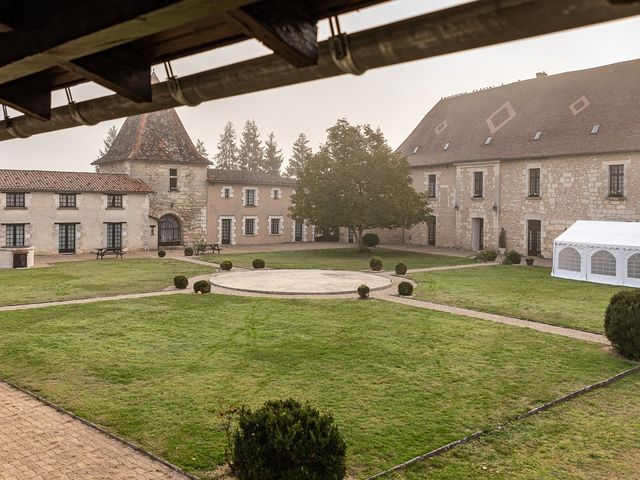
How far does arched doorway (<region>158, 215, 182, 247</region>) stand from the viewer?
134 ft

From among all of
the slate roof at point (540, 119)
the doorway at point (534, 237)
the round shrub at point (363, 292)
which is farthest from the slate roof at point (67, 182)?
the doorway at point (534, 237)

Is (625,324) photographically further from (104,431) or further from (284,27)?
(284,27)

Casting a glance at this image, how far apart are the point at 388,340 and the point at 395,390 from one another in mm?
3688

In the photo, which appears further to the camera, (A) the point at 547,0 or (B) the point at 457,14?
(B) the point at 457,14

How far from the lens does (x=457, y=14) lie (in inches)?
115

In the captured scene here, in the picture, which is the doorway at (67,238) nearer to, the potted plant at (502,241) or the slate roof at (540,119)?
the slate roof at (540,119)

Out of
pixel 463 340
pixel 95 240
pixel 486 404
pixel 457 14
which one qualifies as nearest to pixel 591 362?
pixel 463 340

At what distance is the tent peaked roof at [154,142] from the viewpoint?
40.3 meters

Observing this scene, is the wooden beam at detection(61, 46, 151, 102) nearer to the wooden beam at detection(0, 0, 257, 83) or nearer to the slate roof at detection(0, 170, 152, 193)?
the wooden beam at detection(0, 0, 257, 83)

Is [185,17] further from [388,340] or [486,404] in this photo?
[388,340]

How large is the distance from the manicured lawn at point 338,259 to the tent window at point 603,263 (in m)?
8.53

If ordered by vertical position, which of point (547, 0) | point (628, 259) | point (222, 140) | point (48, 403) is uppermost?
point (222, 140)

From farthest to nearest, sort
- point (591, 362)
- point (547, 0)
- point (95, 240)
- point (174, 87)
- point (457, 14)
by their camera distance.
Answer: point (95, 240) → point (591, 362) → point (174, 87) → point (457, 14) → point (547, 0)

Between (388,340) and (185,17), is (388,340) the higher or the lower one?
the lower one
